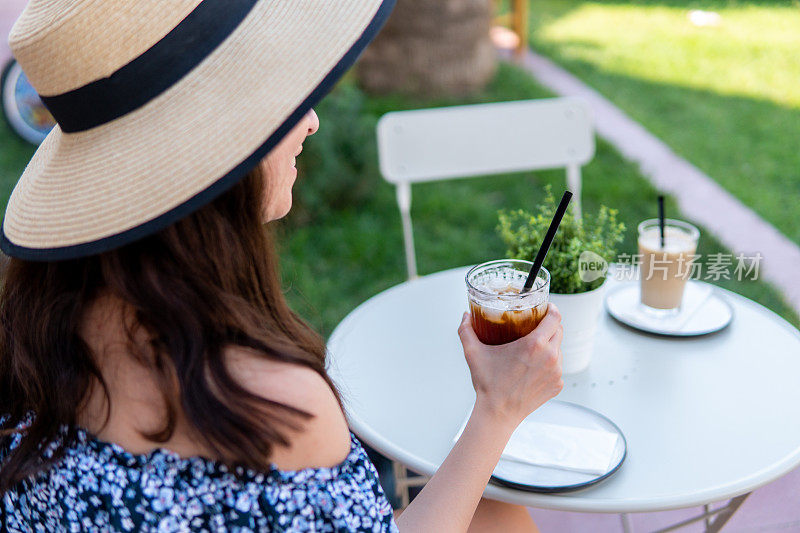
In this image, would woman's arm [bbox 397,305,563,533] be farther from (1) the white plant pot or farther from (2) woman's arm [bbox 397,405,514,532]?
(1) the white plant pot

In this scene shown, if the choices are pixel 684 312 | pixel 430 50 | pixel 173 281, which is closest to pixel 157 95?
pixel 173 281

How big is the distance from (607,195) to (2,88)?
4.01 m

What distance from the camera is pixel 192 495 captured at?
98 cm

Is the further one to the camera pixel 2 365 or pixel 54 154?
pixel 2 365

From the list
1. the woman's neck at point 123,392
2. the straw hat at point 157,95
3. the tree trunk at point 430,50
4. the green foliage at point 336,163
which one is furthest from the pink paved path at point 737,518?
the tree trunk at point 430,50

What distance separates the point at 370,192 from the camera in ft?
14.8

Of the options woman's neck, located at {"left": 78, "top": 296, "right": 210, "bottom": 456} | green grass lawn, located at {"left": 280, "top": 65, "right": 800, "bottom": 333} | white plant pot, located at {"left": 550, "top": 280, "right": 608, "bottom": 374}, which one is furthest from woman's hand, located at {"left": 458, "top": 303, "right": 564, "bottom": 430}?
green grass lawn, located at {"left": 280, "top": 65, "right": 800, "bottom": 333}

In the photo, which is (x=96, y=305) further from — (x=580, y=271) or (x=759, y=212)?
(x=759, y=212)

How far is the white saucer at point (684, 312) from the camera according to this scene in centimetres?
169

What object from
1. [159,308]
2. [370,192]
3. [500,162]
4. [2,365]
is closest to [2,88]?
[370,192]

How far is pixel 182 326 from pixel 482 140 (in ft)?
6.36

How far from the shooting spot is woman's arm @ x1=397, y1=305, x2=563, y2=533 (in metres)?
1.16

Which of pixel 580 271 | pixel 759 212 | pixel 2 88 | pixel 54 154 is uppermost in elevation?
pixel 54 154

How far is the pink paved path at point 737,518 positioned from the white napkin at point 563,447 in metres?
1.08
